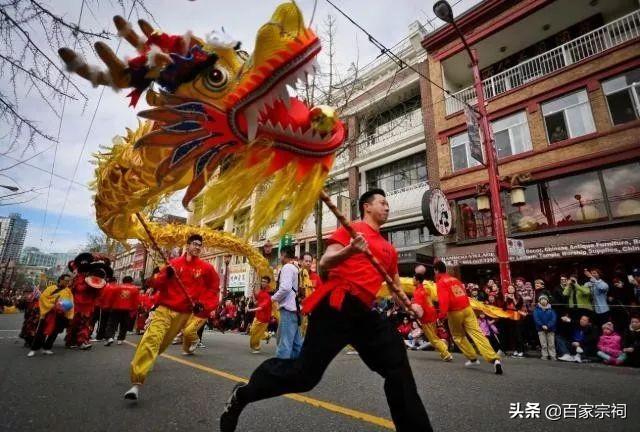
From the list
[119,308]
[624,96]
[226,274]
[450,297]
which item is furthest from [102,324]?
[624,96]

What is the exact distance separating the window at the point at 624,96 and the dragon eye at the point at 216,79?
553 inches

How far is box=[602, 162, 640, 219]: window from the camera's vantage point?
10.8 m

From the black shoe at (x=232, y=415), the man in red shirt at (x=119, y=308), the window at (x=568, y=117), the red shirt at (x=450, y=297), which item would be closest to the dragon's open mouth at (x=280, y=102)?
the black shoe at (x=232, y=415)

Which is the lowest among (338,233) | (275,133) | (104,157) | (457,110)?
(338,233)

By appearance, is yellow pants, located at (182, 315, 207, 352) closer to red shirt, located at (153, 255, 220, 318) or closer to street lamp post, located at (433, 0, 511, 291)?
red shirt, located at (153, 255, 220, 318)

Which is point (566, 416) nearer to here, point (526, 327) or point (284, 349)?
point (284, 349)

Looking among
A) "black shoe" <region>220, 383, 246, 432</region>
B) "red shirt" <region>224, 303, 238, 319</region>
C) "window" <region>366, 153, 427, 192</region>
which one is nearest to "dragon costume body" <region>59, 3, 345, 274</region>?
"black shoe" <region>220, 383, 246, 432</region>

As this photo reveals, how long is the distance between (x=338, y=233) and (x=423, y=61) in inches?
692

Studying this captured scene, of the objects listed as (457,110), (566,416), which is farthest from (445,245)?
(566,416)

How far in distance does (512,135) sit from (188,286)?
13.6m

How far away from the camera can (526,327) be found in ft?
30.1

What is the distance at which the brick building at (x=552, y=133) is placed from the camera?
11.2m

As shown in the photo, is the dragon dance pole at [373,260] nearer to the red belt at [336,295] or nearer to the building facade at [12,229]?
the red belt at [336,295]

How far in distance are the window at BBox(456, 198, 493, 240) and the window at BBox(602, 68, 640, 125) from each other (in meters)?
5.01
